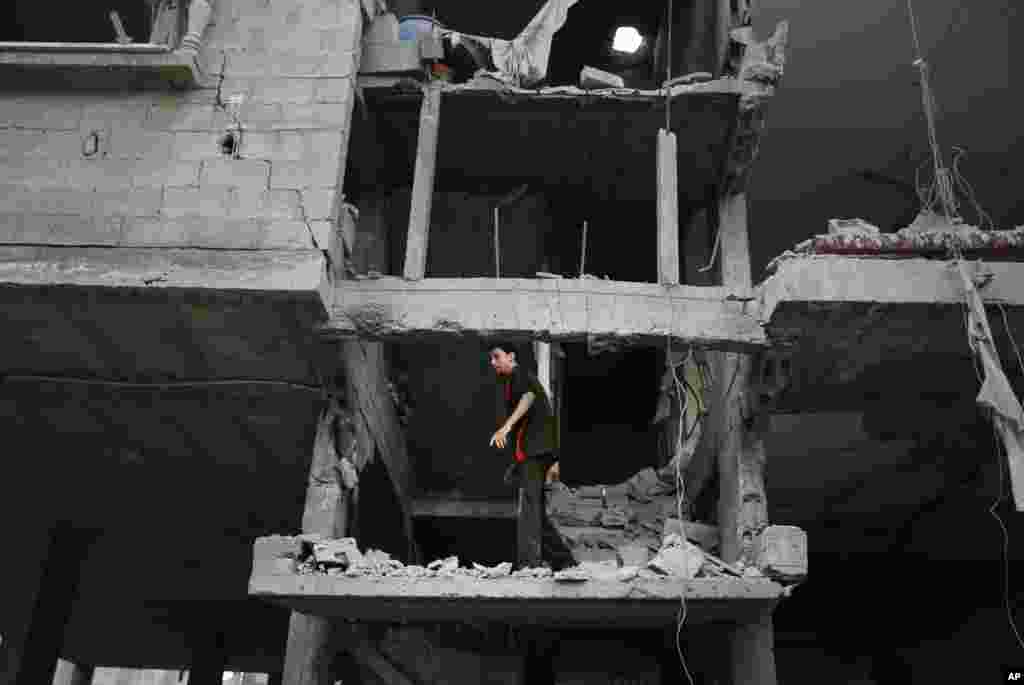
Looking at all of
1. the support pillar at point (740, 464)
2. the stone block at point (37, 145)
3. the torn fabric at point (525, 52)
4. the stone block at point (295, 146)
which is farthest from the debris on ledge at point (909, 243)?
the stone block at point (37, 145)

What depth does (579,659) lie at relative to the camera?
891 centimetres

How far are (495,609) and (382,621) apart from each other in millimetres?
1875

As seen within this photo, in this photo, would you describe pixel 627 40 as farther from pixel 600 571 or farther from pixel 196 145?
pixel 600 571

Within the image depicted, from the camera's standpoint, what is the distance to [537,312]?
7250 millimetres

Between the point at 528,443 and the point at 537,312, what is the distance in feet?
3.56

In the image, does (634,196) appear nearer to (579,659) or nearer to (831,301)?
(831,301)

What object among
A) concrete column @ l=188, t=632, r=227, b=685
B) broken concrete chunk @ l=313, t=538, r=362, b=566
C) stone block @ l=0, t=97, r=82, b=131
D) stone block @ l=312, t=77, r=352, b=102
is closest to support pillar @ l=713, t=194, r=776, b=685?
broken concrete chunk @ l=313, t=538, r=362, b=566

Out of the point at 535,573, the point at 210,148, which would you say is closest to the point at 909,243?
the point at 535,573

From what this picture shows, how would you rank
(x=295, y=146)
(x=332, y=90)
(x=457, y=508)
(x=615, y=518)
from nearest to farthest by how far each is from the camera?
(x=295, y=146) < (x=332, y=90) < (x=615, y=518) < (x=457, y=508)

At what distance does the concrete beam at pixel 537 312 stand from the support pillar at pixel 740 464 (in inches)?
21.9

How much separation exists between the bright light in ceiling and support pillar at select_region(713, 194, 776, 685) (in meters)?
3.57

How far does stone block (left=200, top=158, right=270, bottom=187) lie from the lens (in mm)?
7172

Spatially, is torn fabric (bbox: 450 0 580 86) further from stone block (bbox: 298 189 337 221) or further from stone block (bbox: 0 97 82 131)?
stone block (bbox: 0 97 82 131)

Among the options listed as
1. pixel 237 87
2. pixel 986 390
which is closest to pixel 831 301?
pixel 986 390
